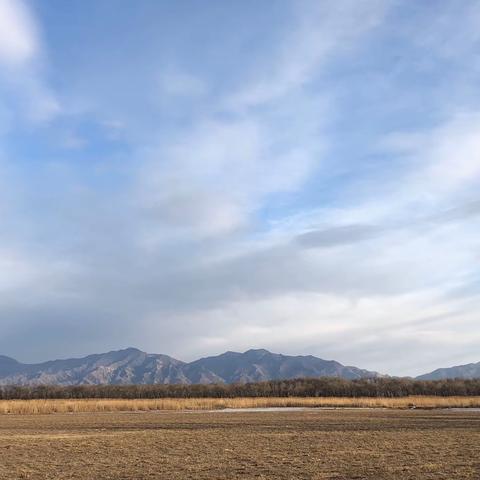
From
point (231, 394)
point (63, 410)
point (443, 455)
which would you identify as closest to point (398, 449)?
point (443, 455)

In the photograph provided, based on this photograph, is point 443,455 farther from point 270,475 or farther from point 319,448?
point 270,475

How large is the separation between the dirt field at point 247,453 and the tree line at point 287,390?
235ft

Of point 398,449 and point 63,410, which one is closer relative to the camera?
point 398,449

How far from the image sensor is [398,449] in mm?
25078

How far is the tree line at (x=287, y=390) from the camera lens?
10700 centimetres

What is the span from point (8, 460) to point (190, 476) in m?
8.35

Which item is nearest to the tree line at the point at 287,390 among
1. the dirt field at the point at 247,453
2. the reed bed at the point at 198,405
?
the reed bed at the point at 198,405

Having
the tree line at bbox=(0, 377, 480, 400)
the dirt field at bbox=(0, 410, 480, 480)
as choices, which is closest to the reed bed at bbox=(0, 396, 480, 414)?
the tree line at bbox=(0, 377, 480, 400)

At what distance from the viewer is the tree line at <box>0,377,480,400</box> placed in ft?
351

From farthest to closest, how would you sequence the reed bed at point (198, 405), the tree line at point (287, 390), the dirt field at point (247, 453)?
the tree line at point (287, 390) < the reed bed at point (198, 405) < the dirt field at point (247, 453)

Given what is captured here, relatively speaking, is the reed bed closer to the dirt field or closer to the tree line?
the tree line

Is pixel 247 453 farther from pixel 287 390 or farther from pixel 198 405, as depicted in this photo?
pixel 287 390

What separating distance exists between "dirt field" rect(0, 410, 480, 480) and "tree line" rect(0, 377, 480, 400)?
71594 millimetres

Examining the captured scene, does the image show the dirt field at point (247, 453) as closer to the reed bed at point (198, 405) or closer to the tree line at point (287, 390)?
the reed bed at point (198, 405)
